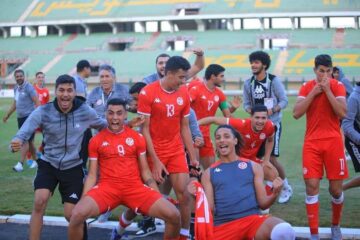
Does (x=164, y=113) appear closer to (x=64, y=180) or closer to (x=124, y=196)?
(x=124, y=196)

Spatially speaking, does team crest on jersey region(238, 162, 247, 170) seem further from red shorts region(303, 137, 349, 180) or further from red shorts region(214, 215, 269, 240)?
red shorts region(303, 137, 349, 180)

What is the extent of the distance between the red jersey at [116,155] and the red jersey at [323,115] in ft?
7.06

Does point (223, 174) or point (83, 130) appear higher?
point (83, 130)

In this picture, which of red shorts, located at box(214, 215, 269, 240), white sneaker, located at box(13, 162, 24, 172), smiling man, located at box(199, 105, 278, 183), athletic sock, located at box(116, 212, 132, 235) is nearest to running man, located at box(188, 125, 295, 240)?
red shorts, located at box(214, 215, 269, 240)

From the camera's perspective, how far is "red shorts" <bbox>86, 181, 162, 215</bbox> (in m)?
5.55

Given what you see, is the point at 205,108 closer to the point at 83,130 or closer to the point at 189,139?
the point at 189,139

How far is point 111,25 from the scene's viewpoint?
56688mm

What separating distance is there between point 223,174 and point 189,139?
1412 millimetres

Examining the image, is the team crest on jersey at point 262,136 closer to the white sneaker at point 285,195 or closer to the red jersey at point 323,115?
the red jersey at point 323,115

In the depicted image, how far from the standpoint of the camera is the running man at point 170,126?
20.6ft

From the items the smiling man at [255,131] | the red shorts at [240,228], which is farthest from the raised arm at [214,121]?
the red shorts at [240,228]

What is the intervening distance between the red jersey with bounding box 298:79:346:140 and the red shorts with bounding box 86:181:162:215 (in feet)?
7.07

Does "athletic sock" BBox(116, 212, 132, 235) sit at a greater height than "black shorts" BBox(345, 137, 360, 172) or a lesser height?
lesser

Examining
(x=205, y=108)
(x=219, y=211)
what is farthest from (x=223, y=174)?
(x=205, y=108)
